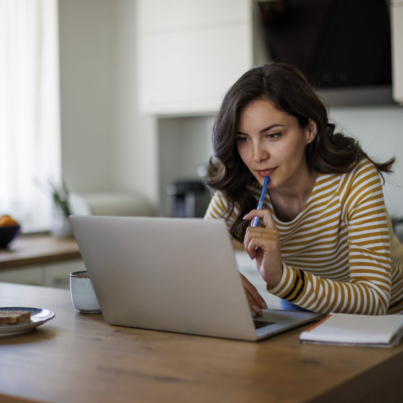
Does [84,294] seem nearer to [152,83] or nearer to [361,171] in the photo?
[361,171]

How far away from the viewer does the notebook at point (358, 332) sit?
2.93 ft

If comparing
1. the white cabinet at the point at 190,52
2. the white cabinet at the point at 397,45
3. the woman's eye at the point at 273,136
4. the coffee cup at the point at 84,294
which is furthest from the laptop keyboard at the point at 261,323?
the white cabinet at the point at 190,52

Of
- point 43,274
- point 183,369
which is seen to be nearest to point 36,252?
point 43,274

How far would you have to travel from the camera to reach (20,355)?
2.91 ft

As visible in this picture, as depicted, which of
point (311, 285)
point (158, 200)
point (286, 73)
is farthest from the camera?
point (158, 200)

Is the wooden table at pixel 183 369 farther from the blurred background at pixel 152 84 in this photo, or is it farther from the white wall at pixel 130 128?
the white wall at pixel 130 128

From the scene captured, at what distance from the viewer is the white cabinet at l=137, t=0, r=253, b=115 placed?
9.24 feet

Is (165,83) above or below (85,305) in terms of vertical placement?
above

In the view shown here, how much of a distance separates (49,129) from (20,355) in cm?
234

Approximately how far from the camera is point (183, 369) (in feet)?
2.60

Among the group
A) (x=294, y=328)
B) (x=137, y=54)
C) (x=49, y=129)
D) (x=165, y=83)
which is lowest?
(x=294, y=328)

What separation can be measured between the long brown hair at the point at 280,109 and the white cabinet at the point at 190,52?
4.71 ft

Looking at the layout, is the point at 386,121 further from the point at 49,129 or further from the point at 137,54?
the point at 49,129

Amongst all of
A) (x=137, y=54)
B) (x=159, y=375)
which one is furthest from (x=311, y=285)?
(x=137, y=54)
